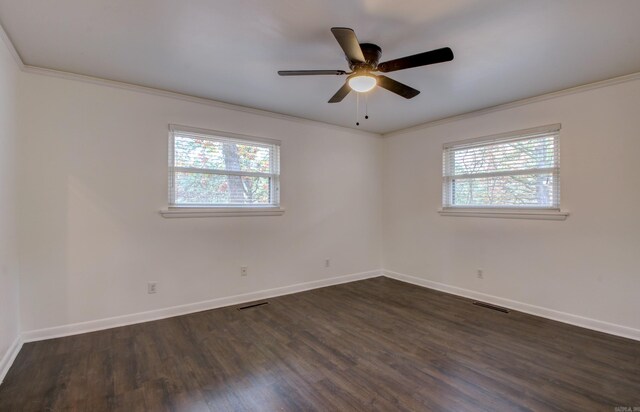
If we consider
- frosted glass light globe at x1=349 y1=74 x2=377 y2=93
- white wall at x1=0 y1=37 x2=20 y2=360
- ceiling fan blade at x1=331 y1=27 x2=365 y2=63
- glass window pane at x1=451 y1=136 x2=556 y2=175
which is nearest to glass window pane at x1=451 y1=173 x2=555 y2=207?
glass window pane at x1=451 y1=136 x2=556 y2=175

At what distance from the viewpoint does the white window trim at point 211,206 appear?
343 cm

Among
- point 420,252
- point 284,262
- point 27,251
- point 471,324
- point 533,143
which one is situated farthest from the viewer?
point 420,252

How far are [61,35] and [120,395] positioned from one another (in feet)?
8.51

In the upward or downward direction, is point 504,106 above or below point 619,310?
above

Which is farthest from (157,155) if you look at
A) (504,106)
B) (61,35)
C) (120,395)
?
(504,106)

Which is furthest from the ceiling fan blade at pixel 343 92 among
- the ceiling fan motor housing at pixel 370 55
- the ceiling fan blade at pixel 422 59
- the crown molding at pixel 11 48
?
the crown molding at pixel 11 48

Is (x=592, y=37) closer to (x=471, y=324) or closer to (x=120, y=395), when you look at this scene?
(x=471, y=324)

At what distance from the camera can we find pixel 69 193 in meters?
2.92

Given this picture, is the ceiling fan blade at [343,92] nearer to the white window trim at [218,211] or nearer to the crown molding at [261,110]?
the crown molding at [261,110]

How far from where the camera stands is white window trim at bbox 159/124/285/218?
343cm

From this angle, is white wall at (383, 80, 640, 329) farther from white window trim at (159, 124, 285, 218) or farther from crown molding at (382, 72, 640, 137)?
white window trim at (159, 124, 285, 218)

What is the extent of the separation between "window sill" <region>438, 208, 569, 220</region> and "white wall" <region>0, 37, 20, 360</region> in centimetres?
470

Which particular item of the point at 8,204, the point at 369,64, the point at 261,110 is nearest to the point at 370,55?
the point at 369,64

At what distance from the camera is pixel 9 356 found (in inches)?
93.4
